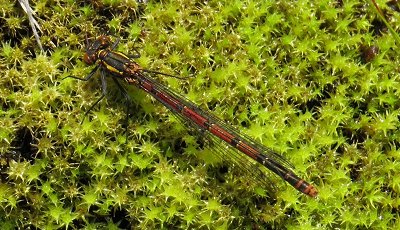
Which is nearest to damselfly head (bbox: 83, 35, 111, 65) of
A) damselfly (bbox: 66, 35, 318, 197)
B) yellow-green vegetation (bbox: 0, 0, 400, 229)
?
damselfly (bbox: 66, 35, 318, 197)

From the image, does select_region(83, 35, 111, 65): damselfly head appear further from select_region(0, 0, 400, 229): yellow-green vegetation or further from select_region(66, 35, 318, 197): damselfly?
select_region(0, 0, 400, 229): yellow-green vegetation

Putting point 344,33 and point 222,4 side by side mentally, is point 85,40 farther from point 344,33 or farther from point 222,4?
point 344,33

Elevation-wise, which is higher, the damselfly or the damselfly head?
the damselfly head

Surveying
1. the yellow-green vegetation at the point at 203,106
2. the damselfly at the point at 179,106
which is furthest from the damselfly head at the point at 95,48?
the yellow-green vegetation at the point at 203,106

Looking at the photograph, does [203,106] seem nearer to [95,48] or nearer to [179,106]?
[179,106]

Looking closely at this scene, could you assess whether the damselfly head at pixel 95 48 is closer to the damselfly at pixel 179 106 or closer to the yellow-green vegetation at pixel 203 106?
the damselfly at pixel 179 106

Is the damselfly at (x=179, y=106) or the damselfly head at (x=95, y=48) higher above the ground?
the damselfly head at (x=95, y=48)
